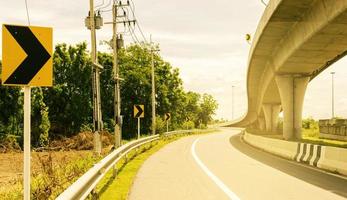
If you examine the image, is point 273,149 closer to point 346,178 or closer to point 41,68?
point 346,178

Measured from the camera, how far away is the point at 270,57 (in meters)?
29.4

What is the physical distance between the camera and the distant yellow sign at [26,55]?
530cm

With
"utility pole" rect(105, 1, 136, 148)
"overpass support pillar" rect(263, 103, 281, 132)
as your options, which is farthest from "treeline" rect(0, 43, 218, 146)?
"utility pole" rect(105, 1, 136, 148)

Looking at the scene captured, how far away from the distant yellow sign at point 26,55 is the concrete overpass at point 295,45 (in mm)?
11835

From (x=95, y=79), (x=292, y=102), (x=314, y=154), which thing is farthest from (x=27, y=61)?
(x=292, y=102)

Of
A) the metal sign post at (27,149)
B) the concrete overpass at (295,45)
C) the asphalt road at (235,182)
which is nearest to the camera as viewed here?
the metal sign post at (27,149)

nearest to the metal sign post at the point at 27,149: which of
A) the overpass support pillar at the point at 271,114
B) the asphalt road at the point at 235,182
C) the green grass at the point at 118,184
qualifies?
the green grass at the point at 118,184

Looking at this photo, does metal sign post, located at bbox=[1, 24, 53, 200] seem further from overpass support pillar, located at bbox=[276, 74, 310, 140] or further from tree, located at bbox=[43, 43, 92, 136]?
tree, located at bbox=[43, 43, 92, 136]

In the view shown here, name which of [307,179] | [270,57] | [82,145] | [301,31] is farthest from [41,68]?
[82,145]

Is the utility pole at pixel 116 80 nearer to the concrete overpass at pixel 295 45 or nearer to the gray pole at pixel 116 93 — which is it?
the gray pole at pixel 116 93

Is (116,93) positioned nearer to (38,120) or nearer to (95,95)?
(95,95)

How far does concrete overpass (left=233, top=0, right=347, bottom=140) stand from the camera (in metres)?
17.0

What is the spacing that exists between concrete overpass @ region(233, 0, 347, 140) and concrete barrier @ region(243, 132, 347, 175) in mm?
4703

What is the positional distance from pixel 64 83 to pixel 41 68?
157ft
